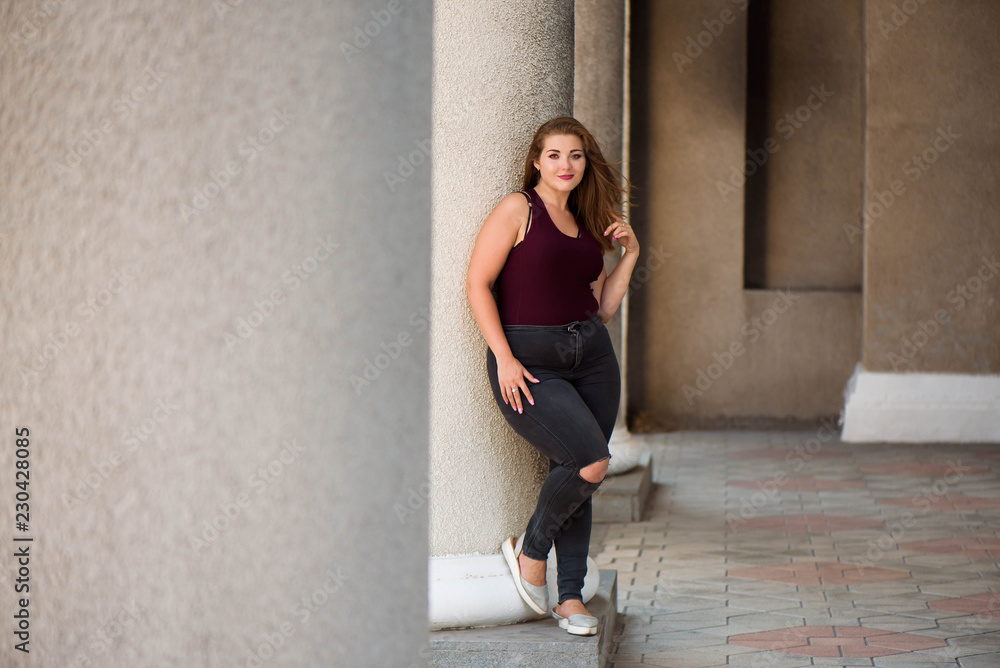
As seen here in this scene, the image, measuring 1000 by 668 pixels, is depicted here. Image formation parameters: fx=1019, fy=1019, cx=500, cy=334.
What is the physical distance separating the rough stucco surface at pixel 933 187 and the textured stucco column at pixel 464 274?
6.74 m

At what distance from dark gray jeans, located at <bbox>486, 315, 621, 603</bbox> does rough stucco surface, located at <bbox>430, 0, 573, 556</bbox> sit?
113mm

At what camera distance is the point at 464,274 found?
3195mm

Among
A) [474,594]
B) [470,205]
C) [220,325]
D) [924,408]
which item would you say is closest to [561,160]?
[470,205]

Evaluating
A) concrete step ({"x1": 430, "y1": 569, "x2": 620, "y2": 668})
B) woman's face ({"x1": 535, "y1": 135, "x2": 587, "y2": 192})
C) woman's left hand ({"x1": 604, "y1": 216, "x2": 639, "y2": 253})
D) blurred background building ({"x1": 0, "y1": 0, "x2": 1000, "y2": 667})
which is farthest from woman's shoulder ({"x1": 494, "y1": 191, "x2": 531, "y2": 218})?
blurred background building ({"x1": 0, "y1": 0, "x2": 1000, "y2": 667})

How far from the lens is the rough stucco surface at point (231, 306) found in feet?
1.96

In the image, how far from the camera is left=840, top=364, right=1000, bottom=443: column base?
8945 millimetres

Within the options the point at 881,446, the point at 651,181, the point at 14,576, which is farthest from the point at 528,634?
the point at 651,181

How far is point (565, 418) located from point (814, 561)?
2.68 meters

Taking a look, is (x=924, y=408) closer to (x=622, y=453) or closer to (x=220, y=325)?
(x=622, y=453)

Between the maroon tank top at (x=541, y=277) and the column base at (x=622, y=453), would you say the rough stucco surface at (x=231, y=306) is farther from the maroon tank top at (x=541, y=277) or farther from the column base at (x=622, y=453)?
the column base at (x=622, y=453)

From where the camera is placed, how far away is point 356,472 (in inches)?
23.7

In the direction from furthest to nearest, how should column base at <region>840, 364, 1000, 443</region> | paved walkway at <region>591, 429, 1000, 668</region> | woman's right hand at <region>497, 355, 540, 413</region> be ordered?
column base at <region>840, 364, 1000, 443</region>
paved walkway at <region>591, 429, 1000, 668</region>
woman's right hand at <region>497, 355, 540, 413</region>

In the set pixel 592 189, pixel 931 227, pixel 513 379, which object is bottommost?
pixel 513 379

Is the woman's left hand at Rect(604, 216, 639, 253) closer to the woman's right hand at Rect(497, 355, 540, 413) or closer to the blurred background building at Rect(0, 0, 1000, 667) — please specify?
the woman's right hand at Rect(497, 355, 540, 413)
